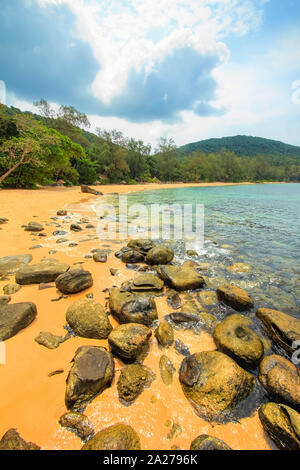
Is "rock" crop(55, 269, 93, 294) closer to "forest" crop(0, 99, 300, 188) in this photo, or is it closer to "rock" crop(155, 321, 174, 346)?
"rock" crop(155, 321, 174, 346)

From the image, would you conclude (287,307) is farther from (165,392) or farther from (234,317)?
(165,392)

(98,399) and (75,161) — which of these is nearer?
(98,399)

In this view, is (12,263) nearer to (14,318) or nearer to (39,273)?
(39,273)

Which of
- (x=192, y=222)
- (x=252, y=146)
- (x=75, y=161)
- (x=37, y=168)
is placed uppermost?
(x=252, y=146)

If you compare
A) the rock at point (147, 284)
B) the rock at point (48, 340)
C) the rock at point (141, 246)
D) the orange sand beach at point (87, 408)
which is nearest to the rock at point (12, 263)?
the orange sand beach at point (87, 408)

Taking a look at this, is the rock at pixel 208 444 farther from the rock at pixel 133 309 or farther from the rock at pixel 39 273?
the rock at pixel 39 273

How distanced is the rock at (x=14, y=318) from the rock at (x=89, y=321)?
59 cm

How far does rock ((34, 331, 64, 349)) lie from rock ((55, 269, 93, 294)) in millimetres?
1051

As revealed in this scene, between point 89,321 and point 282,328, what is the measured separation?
10.3 ft

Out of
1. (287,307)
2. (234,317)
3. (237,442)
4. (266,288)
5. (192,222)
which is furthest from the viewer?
(192,222)

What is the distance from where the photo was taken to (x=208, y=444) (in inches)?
62.2
